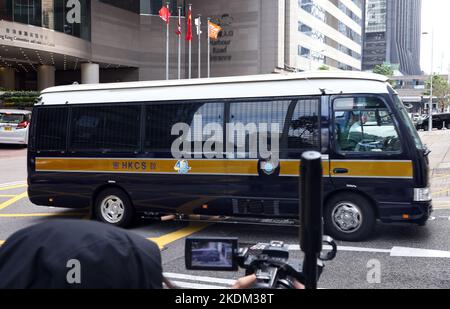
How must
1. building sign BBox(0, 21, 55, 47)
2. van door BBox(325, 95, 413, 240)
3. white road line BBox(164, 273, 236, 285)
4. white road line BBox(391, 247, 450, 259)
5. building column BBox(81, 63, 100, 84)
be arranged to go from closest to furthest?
white road line BBox(164, 273, 236, 285), white road line BBox(391, 247, 450, 259), van door BBox(325, 95, 413, 240), building sign BBox(0, 21, 55, 47), building column BBox(81, 63, 100, 84)

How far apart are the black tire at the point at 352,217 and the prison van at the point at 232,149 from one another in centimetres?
1

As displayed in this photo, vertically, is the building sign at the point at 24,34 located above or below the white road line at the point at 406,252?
above

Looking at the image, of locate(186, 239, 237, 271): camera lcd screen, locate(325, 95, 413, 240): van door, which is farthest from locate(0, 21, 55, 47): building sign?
locate(186, 239, 237, 271): camera lcd screen

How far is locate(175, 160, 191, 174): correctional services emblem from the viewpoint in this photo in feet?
27.2

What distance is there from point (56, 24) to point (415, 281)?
143 feet

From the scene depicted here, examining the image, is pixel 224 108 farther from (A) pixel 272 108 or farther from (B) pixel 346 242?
(B) pixel 346 242

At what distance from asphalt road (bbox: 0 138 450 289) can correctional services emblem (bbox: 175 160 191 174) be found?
101 cm

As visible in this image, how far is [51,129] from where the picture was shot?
9297 mm

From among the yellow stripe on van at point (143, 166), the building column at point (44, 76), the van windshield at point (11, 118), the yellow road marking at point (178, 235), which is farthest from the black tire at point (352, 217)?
the building column at point (44, 76)

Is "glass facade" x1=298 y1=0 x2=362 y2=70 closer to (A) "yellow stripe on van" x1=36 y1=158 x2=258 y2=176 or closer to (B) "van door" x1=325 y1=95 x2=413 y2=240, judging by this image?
(A) "yellow stripe on van" x1=36 y1=158 x2=258 y2=176

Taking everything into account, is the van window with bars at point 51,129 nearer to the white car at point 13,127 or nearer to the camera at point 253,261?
the camera at point 253,261

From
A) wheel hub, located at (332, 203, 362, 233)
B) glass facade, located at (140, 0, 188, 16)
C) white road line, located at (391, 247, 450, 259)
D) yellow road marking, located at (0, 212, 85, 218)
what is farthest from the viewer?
glass facade, located at (140, 0, 188, 16)

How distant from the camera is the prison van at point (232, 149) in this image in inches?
293
